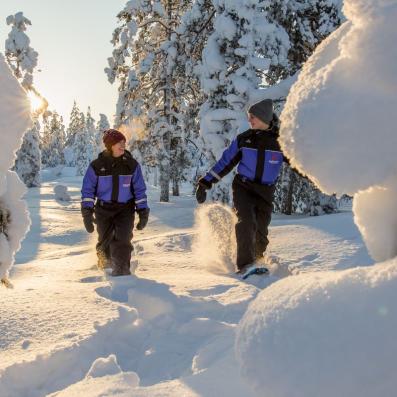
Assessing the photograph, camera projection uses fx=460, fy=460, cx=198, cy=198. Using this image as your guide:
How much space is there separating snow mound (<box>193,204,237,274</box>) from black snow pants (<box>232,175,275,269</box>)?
0.49 metres

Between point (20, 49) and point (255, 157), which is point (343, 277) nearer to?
point (255, 157)

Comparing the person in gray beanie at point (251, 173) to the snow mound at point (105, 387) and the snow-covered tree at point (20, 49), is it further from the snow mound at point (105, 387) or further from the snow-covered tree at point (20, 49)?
the snow-covered tree at point (20, 49)

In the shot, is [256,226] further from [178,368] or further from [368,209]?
[368,209]

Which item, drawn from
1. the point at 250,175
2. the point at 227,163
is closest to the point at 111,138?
the point at 227,163

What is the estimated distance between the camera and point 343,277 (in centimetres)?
116

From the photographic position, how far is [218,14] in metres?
12.5

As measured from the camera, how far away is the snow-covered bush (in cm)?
264

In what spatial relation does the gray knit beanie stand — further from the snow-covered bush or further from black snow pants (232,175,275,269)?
the snow-covered bush

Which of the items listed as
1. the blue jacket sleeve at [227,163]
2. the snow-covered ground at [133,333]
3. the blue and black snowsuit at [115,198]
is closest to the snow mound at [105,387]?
the snow-covered ground at [133,333]

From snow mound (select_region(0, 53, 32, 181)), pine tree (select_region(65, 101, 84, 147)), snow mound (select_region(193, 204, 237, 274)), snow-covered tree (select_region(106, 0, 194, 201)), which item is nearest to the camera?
snow mound (select_region(0, 53, 32, 181))

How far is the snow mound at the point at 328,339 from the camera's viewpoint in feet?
3.27

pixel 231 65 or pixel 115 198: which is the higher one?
pixel 231 65

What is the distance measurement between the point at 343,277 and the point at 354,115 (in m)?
0.40

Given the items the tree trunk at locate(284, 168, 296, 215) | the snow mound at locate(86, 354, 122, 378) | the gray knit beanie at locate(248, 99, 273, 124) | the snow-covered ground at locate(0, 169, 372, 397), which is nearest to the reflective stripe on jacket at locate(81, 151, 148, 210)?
the snow-covered ground at locate(0, 169, 372, 397)
